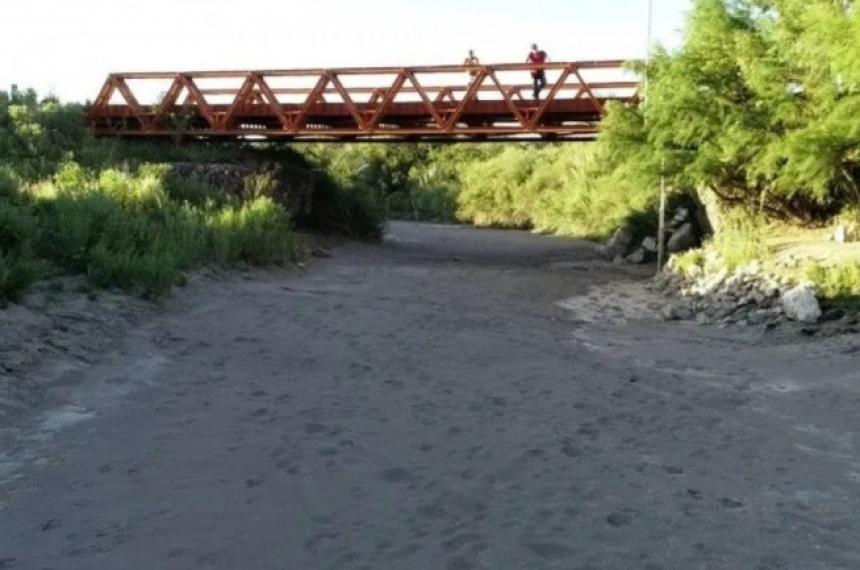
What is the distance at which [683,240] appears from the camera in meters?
20.8

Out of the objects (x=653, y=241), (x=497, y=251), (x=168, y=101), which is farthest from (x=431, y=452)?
(x=497, y=251)

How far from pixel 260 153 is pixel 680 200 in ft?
40.7

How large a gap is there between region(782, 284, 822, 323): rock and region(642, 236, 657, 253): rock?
11424 mm

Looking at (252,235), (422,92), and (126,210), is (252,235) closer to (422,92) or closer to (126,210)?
(126,210)

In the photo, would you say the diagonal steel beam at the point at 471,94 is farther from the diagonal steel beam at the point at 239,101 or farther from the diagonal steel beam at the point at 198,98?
the diagonal steel beam at the point at 198,98

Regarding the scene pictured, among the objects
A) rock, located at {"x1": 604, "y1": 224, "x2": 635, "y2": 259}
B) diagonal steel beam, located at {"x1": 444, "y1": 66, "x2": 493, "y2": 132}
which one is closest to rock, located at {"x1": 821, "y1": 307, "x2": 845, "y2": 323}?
diagonal steel beam, located at {"x1": 444, "y1": 66, "x2": 493, "y2": 132}

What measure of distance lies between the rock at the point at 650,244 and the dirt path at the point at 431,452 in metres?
12.5

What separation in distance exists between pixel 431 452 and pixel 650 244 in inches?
727

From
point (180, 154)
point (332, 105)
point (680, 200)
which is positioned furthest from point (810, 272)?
point (180, 154)

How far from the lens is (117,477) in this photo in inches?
206

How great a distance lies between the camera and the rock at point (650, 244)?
22922 millimetres

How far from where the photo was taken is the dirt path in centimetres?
427

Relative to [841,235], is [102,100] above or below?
above

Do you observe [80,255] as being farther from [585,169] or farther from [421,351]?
[585,169]
